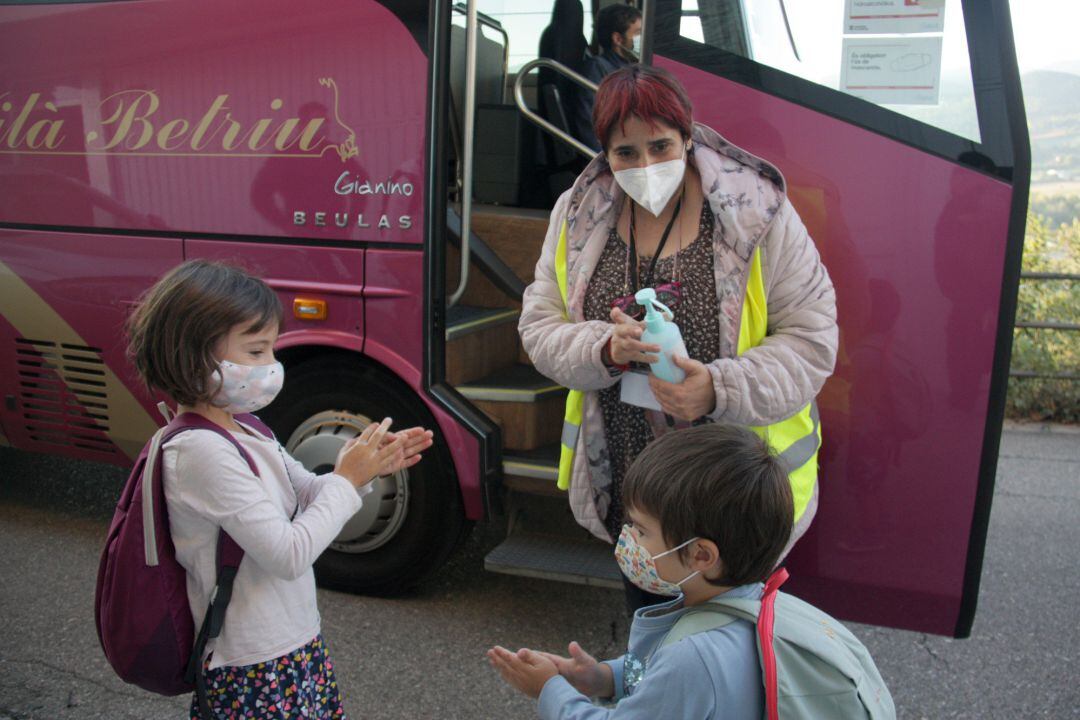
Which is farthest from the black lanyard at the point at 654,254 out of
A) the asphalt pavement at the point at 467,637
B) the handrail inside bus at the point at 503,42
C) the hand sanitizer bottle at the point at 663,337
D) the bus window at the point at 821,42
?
the handrail inside bus at the point at 503,42

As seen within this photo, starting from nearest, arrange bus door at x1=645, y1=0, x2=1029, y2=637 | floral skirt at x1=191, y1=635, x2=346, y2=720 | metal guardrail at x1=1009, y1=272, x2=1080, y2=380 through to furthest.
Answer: floral skirt at x1=191, y1=635, x2=346, y2=720 → bus door at x1=645, y1=0, x2=1029, y2=637 → metal guardrail at x1=1009, y1=272, x2=1080, y2=380

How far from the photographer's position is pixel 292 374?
3.94 meters

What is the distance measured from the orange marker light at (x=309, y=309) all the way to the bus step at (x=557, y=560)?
107 cm

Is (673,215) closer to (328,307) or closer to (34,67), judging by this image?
(328,307)

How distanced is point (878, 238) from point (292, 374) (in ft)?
7.23

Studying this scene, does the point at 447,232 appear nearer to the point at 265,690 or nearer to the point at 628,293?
the point at 628,293

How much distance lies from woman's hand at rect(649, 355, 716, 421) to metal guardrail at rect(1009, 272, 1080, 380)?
17.5ft

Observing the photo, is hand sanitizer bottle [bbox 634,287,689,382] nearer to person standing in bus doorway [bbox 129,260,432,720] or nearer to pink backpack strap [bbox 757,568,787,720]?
person standing in bus doorway [bbox 129,260,432,720]

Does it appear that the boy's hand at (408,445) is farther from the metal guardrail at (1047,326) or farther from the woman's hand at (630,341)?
the metal guardrail at (1047,326)

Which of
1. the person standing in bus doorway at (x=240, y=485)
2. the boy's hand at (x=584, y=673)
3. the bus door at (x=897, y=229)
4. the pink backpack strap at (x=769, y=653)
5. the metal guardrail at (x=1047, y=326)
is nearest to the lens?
the pink backpack strap at (x=769, y=653)

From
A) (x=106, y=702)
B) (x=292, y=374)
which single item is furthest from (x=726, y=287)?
(x=106, y=702)

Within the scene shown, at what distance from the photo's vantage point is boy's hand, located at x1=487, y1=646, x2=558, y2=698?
5.51 ft

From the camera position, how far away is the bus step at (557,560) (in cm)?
348

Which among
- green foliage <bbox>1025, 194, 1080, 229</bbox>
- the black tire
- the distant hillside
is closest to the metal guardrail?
green foliage <bbox>1025, 194, 1080, 229</bbox>
